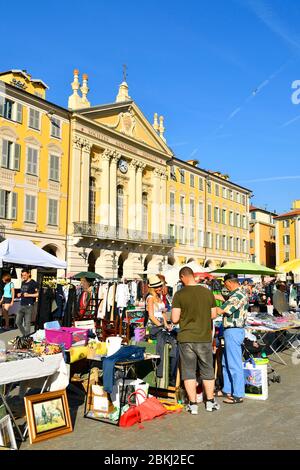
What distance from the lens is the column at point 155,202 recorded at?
39.5 metres

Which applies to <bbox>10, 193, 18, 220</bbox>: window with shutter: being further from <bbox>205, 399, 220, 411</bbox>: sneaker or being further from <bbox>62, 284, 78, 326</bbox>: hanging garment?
<bbox>205, 399, 220, 411</bbox>: sneaker

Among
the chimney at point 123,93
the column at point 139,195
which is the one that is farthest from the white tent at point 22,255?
the chimney at point 123,93

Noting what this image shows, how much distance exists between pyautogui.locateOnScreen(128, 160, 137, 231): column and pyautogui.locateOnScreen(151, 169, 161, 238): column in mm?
2652

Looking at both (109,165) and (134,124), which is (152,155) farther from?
(109,165)

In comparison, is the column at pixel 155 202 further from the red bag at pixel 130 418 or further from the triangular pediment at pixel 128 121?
the red bag at pixel 130 418

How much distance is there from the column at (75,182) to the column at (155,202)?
9.19 metres

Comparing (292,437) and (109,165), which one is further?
(109,165)

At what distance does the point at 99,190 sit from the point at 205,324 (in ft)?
94.9

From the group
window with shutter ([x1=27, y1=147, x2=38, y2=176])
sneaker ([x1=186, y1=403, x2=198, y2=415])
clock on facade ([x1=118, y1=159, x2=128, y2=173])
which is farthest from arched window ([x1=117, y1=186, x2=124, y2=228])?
sneaker ([x1=186, y1=403, x2=198, y2=415])

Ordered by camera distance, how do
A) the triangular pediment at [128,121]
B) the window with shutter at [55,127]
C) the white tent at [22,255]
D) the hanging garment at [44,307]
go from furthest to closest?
the triangular pediment at [128,121] → the window with shutter at [55,127] → the white tent at [22,255] → the hanging garment at [44,307]

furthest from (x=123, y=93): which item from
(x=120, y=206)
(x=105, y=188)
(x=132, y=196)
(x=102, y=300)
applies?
(x=102, y=300)

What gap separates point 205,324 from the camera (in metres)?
6.22
